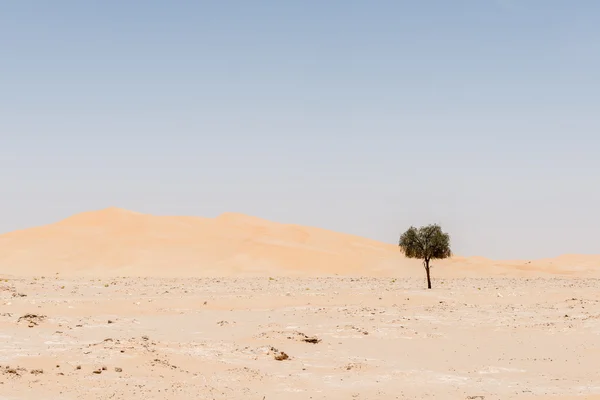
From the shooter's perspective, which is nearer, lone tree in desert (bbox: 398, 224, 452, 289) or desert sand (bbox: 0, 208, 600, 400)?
desert sand (bbox: 0, 208, 600, 400)

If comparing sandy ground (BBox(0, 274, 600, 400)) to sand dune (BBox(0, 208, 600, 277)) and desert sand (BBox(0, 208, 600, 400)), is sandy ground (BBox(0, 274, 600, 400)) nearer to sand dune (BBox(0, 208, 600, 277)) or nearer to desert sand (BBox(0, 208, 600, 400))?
desert sand (BBox(0, 208, 600, 400))

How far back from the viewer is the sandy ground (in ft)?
58.3

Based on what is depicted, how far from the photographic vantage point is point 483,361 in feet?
75.7

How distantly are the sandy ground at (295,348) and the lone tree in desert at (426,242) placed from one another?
8505 millimetres

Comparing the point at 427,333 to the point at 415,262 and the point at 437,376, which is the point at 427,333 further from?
the point at 415,262

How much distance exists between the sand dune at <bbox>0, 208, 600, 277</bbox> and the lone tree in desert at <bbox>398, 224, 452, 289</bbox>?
30.1m

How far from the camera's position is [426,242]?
50.2 m

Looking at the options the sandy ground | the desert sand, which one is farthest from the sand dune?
the sandy ground

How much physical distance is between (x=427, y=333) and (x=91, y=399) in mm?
15653

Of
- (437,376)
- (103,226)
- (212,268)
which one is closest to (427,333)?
(437,376)

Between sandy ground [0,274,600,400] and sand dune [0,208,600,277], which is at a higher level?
sand dune [0,208,600,277]

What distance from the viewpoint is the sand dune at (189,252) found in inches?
3191

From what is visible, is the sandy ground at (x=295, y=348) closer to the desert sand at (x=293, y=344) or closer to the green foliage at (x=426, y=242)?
the desert sand at (x=293, y=344)

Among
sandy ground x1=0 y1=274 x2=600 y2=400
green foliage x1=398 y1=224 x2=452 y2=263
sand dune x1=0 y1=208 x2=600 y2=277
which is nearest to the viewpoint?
sandy ground x1=0 y1=274 x2=600 y2=400
